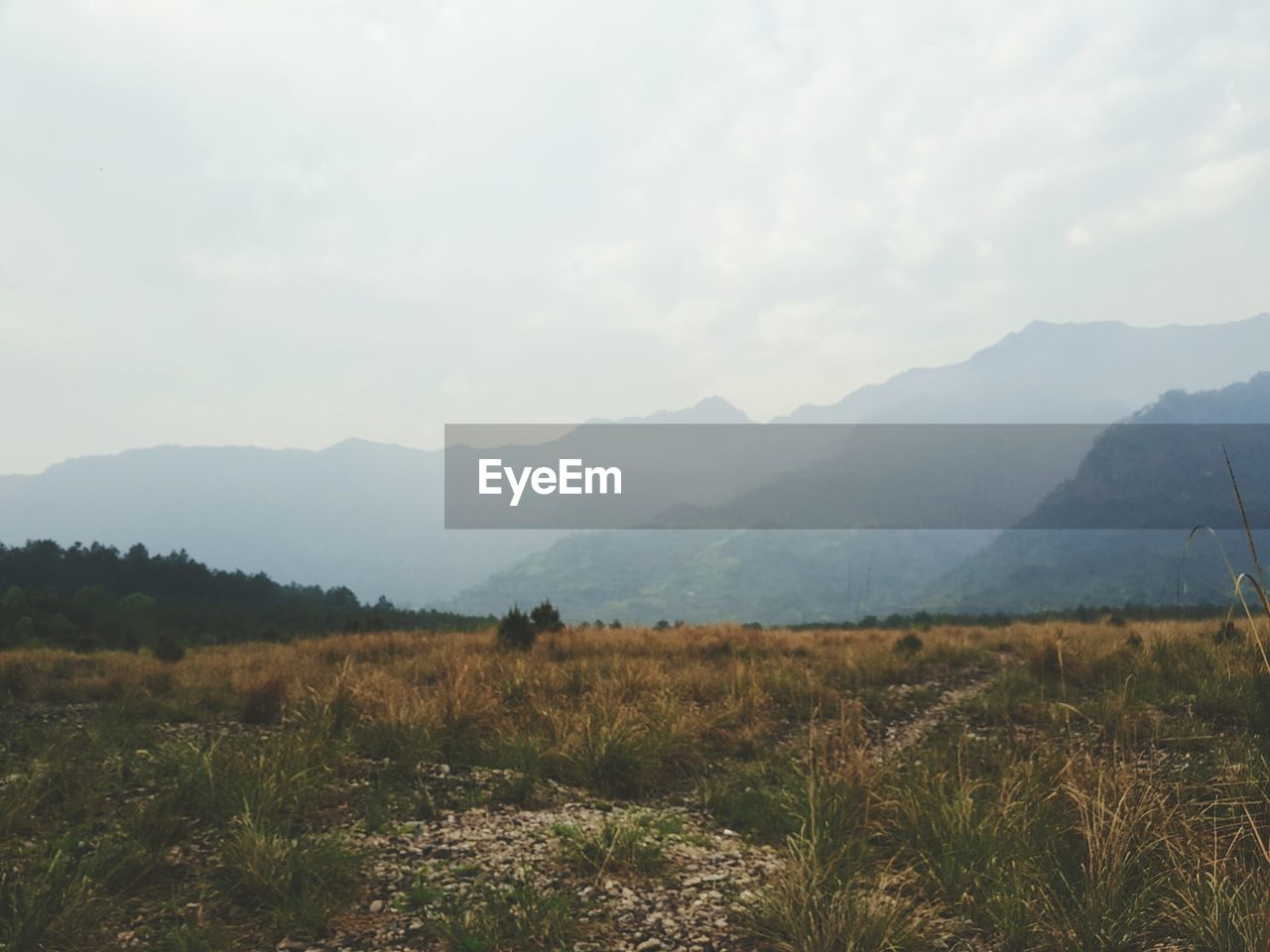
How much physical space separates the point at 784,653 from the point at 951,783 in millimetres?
12518

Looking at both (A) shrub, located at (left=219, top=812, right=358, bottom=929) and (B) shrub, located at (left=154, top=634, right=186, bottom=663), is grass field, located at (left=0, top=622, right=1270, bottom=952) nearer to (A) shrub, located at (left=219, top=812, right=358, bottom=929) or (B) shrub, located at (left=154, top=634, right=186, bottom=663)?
(A) shrub, located at (left=219, top=812, right=358, bottom=929)

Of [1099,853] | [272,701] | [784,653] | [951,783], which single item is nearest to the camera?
[1099,853]

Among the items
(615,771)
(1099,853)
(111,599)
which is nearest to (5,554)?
(111,599)

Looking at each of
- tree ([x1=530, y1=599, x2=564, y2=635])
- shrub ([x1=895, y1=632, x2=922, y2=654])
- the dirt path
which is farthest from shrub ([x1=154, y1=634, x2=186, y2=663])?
shrub ([x1=895, y1=632, x2=922, y2=654])

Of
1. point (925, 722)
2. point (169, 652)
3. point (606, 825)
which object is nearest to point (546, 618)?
point (169, 652)

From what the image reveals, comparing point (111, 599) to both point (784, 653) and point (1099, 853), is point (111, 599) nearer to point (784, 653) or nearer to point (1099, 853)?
point (784, 653)

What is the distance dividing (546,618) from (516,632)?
3929 mm

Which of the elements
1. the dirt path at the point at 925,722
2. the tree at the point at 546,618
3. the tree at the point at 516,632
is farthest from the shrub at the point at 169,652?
the dirt path at the point at 925,722

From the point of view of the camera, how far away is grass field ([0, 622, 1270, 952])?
377 cm

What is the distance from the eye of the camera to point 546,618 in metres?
20.0

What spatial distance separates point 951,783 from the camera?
581cm

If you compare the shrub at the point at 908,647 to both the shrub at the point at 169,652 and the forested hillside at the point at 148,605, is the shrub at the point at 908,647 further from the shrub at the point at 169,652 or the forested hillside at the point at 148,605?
the shrub at the point at 169,652

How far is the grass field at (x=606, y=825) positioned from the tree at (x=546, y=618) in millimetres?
9436

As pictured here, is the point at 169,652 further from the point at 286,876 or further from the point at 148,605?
the point at 148,605
